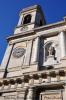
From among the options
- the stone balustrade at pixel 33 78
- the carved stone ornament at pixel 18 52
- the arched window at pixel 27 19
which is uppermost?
the arched window at pixel 27 19

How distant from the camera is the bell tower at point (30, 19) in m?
19.3

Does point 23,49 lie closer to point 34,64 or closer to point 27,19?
point 34,64

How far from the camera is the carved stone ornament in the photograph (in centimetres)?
1615

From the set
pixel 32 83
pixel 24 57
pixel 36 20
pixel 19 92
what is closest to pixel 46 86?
pixel 32 83

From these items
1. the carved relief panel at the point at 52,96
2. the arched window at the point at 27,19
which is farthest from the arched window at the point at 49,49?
the arched window at the point at 27,19

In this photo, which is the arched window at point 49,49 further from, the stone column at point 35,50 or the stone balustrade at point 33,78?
the stone balustrade at point 33,78

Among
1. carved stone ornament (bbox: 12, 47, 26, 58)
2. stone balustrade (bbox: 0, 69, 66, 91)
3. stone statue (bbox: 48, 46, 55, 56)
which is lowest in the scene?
stone balustrade (bbox: 0, 69, 66, 91)

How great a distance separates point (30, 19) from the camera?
20.8m

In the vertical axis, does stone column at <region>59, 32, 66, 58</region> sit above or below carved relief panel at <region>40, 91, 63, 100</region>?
above

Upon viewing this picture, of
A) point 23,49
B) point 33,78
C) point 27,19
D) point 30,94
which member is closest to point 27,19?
point 27,19

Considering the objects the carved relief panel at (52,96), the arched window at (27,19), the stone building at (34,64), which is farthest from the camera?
the arched window at (27,19)

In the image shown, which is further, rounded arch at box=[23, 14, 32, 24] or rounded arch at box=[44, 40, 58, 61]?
rounded arch at box=[23, 14, 32, 24]

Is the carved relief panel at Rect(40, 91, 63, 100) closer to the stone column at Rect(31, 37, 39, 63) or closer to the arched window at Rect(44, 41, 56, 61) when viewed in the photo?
the stone column at Rect(31, 37, 39, 63)

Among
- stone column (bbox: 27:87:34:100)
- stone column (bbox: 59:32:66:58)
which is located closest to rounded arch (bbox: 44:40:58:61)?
stone column (bbox: 59:32:66:58)
